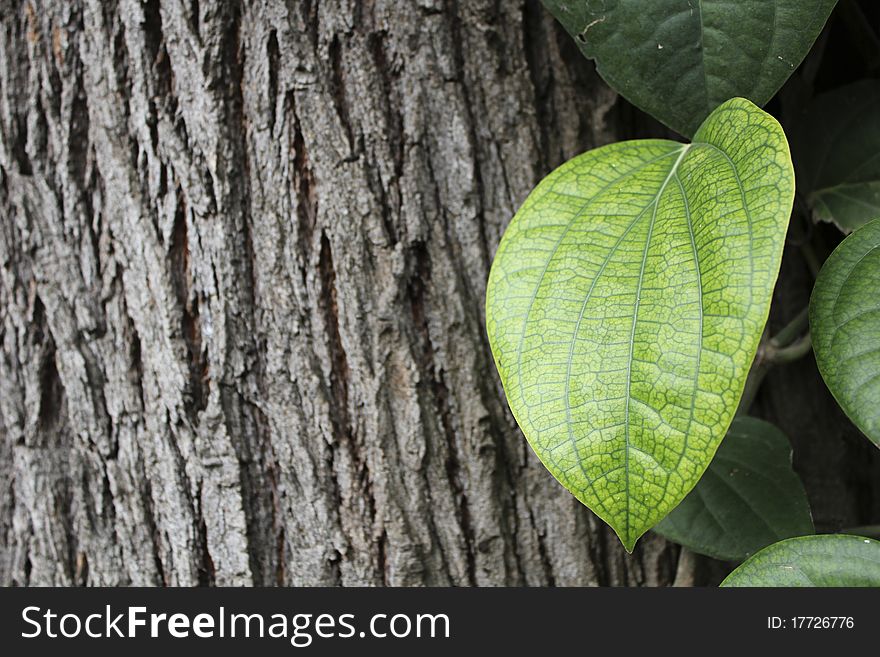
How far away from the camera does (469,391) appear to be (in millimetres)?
812

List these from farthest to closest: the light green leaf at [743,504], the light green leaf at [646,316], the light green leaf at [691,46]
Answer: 1. the light green leaf at [743,504]
2. the light green leaf at [691,46]
3. the light green leaf at [646,316]

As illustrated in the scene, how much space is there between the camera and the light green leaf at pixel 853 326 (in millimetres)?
543

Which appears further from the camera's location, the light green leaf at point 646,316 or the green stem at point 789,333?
the green stem at point 789,333

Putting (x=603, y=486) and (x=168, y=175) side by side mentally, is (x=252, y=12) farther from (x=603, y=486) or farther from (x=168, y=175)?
(x=603, y=486)

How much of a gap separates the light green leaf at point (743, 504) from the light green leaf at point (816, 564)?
16cm

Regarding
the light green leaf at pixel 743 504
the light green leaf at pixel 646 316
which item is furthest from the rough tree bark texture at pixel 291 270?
the light green leaf at pixel 646 316

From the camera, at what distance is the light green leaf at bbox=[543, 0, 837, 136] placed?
601 millimetres

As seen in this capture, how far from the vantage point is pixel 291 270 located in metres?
0.79

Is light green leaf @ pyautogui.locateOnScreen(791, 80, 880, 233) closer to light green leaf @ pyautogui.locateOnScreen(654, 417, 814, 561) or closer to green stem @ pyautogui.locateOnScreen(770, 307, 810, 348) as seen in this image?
green stem @ pyautogui.locateOnScreen(770, 307, 810, 348)

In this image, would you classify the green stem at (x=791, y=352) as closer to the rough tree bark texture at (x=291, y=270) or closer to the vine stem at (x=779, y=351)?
the vine stem at (x=779, y=351)

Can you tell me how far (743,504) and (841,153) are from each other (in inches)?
16.3

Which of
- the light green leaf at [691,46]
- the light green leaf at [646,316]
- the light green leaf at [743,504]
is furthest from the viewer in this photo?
the light green leaf at [743,504]
